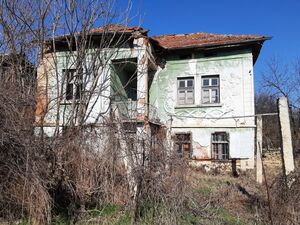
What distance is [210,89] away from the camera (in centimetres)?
1628

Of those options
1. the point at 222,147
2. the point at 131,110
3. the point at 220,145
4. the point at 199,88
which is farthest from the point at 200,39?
the point at 131,110

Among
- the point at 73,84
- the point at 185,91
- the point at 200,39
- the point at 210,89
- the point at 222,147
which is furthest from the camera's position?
the point at 200,39

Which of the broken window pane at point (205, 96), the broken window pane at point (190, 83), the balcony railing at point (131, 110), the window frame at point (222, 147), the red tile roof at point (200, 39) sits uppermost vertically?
the red tile roof at point (200, 39)

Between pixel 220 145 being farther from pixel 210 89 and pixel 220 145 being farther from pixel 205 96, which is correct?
pixel 210 89

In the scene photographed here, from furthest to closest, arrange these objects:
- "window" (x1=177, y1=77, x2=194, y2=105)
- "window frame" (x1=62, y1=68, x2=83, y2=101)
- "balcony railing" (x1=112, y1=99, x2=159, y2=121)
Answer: "window" (x1=177, y1=77, x2=194, y2=105) < "window frame" (x1=62, y1=68, x2=83, y2=101) < "balcony railing" (x1=112, y1=99, x2=159, y2=121)

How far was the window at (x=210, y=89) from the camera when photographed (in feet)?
53.1

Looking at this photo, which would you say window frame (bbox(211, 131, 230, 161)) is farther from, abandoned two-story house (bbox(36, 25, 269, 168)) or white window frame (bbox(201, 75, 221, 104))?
white window frame (bbox(201, 75, 221, 104))

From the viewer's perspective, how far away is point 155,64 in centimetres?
1645

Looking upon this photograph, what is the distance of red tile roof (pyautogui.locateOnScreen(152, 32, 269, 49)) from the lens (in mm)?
15532

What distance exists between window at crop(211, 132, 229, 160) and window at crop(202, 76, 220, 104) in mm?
1725

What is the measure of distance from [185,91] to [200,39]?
3.03 meters

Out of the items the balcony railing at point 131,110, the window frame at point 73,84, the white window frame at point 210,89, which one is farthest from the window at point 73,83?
the white window frame at point 210,89

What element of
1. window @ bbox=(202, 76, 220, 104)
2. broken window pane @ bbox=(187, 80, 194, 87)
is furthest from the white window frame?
broken window pane @ bbox=(187, 80, 194, 87)

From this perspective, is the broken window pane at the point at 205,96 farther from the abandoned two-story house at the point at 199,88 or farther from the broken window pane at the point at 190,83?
the broken window pane at the point at 190,83
